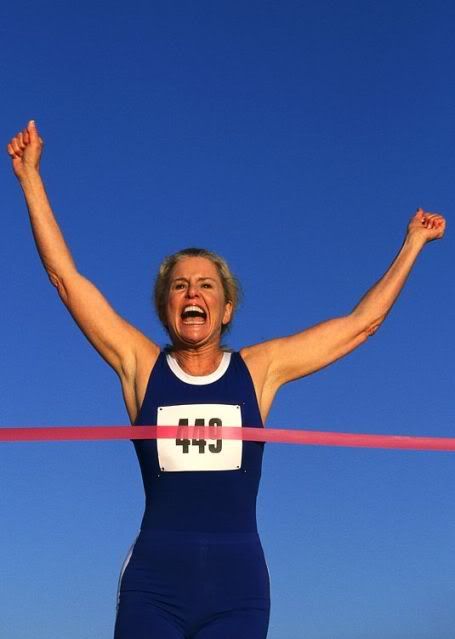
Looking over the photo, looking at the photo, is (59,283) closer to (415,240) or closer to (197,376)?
(197,376)

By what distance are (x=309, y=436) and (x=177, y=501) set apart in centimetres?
179

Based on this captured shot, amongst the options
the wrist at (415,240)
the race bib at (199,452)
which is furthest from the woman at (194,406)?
the wrist at (415,240)

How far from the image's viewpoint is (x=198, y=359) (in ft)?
20.2

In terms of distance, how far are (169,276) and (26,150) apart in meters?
1.34

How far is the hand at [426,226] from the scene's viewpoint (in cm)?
717

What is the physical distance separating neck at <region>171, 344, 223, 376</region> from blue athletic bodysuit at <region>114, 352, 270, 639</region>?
0.09m

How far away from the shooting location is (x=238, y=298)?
262 inches

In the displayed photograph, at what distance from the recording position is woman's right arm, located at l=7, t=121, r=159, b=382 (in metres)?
6.11

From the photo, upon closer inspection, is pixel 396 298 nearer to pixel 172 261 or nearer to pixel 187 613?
pixel 172 261

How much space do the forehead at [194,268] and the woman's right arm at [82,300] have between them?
1.52 ft

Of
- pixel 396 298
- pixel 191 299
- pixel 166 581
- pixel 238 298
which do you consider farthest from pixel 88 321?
pixel 396 298

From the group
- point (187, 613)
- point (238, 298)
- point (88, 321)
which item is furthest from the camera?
point (238, 298)

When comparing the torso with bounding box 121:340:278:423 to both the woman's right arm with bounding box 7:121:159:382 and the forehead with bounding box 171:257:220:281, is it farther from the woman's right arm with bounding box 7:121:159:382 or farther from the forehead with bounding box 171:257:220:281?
the forehead with bounding box 171:257:220:281

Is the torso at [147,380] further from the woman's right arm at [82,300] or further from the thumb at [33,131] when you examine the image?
the thumb at [33,131]
